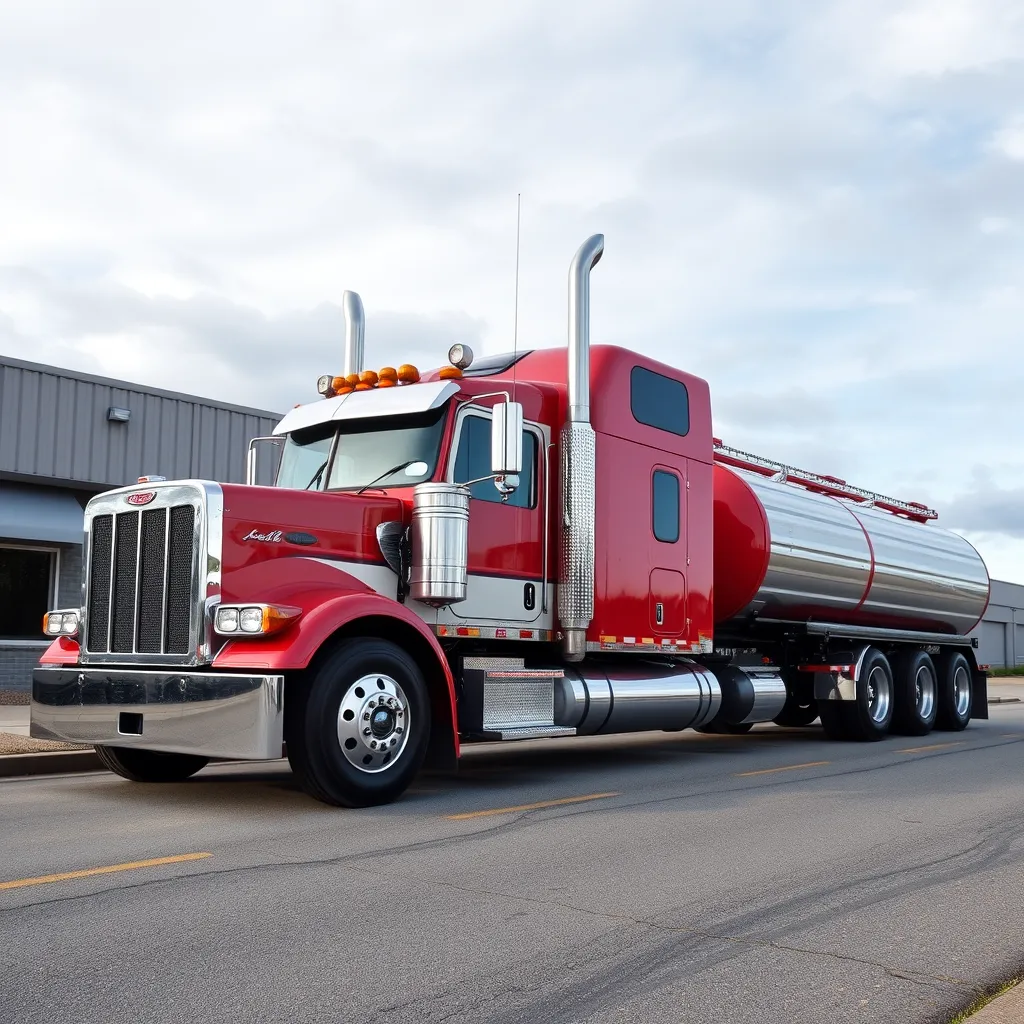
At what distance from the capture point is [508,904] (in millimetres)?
5344

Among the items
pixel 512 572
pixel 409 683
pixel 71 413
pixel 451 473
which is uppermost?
pixel 71 413

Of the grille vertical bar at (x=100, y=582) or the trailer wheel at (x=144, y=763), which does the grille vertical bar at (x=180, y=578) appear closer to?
the grille vertical bar at (x=100, y=582)

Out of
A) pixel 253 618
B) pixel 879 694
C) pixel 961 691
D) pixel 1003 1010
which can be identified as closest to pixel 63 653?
pixel 253 618

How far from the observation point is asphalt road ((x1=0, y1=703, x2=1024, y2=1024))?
13.2 ft

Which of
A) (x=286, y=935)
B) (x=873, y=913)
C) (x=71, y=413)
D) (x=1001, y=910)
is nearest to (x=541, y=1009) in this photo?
(x=286, y=935)

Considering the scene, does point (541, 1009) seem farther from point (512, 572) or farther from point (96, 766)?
point (96, 766)

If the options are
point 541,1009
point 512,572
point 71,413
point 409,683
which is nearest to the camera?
point 541,1009

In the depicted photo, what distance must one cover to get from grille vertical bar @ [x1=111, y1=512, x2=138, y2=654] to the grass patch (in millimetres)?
6121

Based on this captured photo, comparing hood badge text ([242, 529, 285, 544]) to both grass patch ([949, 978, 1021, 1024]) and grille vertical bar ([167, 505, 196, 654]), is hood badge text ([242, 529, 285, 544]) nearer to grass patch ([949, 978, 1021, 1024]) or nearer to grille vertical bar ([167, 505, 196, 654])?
grille vertical bar ([167, 505, 196, 654])

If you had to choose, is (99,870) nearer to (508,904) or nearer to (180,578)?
(508,904)

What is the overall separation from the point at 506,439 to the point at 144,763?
3.84 meters

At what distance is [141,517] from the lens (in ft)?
Answer: 27.9

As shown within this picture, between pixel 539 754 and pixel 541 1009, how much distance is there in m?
8.57

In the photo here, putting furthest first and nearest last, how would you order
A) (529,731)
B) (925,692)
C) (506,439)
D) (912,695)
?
1. (925,692)
2. (912,695)
3. (529,731)
4. (506,439)
